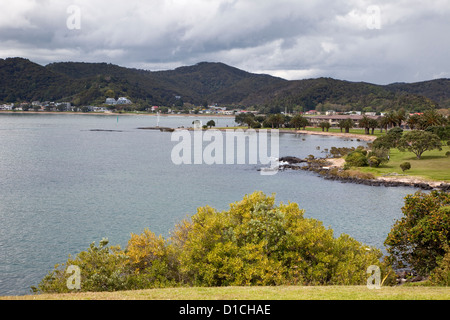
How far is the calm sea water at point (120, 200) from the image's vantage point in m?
36.4

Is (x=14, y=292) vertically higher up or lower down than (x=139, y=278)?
lower down

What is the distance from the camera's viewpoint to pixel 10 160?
90812 mm

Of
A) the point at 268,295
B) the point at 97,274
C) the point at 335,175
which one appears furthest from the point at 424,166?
the point at 97,274

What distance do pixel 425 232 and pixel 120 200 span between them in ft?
133

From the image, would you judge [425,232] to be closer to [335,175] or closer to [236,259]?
[236,259]

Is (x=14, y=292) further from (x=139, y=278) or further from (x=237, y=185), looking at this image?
(x=237, y=185)

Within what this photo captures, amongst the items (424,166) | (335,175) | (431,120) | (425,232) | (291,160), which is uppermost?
(431,120)

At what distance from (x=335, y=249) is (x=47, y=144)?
402ft

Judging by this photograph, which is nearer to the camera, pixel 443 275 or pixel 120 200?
pixel 443 275

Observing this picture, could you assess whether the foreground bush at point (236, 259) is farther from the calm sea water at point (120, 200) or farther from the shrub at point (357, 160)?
the shrub at point (357, 160)

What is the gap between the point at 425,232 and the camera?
78.9 feet

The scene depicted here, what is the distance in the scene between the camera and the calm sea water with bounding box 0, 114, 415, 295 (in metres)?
36.4
